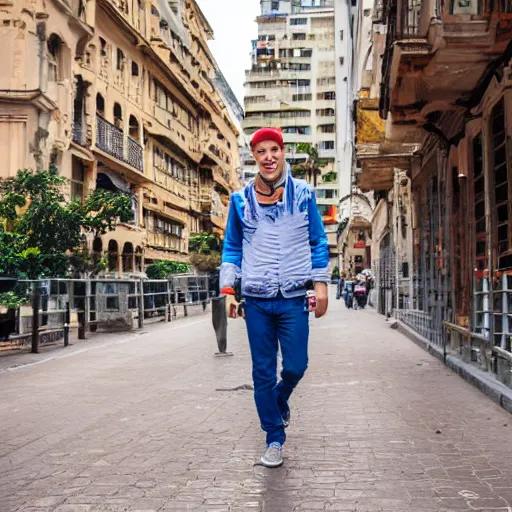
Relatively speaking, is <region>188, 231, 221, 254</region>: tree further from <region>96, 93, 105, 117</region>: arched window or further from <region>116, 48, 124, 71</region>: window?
<region>96, 93, 105, 117</region>: arched window

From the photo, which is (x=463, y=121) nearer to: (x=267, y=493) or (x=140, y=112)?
(x=267, y=493)

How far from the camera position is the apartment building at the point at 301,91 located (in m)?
111

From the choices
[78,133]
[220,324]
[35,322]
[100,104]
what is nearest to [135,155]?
[100,104]

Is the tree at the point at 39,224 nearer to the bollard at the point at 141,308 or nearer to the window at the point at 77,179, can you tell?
the bollard at the point at 141,308

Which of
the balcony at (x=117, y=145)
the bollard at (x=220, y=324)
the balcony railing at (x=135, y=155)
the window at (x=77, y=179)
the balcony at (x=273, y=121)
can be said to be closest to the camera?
the bollard at (x=220, y=324)

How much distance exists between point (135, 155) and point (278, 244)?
32.0 meters

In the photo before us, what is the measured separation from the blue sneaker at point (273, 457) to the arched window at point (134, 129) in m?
34.1

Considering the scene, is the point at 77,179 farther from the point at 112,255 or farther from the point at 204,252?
the point at 204,252

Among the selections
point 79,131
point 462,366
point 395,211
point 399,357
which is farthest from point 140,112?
point 462,366

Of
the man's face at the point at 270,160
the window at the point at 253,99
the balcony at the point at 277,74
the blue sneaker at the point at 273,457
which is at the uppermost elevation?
the balcony at the point at 277,74

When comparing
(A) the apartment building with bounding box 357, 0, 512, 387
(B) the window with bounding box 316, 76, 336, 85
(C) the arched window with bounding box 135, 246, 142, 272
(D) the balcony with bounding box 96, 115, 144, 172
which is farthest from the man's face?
(B) the window with bounding box 316, 76, 336, 85

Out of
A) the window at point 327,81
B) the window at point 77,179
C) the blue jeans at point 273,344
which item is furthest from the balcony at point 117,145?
the window at point 327,81

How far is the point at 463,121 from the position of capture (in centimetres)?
1234

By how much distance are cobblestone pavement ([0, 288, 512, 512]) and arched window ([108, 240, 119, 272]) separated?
22430 mm
